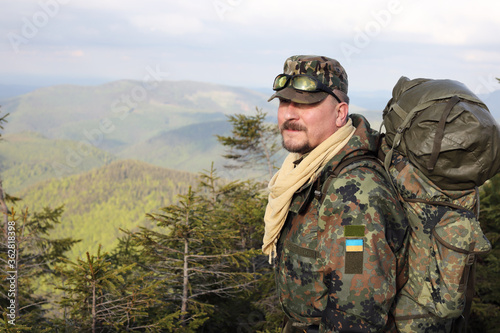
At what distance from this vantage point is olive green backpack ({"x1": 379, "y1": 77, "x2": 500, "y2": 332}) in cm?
231

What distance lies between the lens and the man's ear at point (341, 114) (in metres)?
2.99

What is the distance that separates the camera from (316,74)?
292 cm

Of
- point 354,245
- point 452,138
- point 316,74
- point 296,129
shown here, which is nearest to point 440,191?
point 452,138

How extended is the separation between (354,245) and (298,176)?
0.74m

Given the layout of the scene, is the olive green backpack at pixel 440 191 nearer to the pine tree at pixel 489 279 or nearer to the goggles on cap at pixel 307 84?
the goggles on cap at pixel 307 84

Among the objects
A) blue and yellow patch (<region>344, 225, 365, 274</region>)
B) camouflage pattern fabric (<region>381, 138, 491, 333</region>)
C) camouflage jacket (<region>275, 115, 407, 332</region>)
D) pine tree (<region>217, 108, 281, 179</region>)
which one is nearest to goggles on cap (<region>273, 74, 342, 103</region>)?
camouflage jacket (<region>275, 115, 407, 332</region>)

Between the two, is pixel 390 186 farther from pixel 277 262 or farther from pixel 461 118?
pixel 277 262

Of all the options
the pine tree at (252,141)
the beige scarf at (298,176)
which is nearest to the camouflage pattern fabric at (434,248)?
the beige scarf at (298,176)

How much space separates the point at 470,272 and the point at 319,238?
3.43 ft

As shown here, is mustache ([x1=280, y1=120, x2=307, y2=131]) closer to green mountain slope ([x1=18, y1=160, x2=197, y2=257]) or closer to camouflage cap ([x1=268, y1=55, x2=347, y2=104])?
camouflage cap ([x1=268, y1=55, x2=347, y2=104])

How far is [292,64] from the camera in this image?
3082 millimetres

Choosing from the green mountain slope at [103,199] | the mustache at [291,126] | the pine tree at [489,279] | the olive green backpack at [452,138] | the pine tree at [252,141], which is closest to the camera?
the olive green backpack at [452,138]

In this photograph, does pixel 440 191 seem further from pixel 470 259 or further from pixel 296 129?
pixel 296 129

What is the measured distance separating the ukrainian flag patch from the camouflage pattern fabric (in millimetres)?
464
